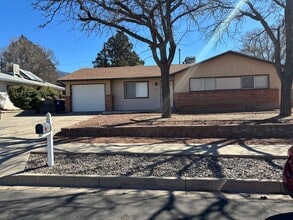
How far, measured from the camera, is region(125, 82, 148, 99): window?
2455cm

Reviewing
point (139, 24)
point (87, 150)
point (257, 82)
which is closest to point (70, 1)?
point (139, 24)

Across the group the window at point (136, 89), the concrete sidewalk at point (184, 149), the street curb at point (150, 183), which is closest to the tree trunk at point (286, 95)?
the concrete sidewalk at point (184, 149)

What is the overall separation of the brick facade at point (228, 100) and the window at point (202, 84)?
1.30 feet

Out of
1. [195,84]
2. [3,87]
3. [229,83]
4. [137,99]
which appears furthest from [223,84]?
[3,87]

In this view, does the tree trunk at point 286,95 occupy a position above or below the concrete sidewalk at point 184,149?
above

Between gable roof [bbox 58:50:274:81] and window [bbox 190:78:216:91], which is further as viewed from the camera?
gable roof [bbox 58:50:274:81]

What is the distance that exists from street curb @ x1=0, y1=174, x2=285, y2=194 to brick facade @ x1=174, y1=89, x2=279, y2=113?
1542 cm

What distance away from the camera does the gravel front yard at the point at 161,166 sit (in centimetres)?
676

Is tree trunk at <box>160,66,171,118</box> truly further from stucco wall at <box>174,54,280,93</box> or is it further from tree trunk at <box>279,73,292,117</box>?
stucco wall at <box>174,54,280,93</box>

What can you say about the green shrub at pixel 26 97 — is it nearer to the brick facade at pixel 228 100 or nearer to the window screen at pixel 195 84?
the brick facade at pixel 228 100

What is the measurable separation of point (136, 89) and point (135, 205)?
19635 millimetres

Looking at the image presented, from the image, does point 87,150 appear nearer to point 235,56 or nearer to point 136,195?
point 136,195

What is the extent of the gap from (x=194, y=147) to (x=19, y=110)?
18.4 meters

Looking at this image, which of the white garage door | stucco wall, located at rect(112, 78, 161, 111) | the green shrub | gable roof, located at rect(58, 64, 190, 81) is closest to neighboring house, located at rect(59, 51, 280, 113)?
gable roof, located at rect(58, 64, 190, 81)
